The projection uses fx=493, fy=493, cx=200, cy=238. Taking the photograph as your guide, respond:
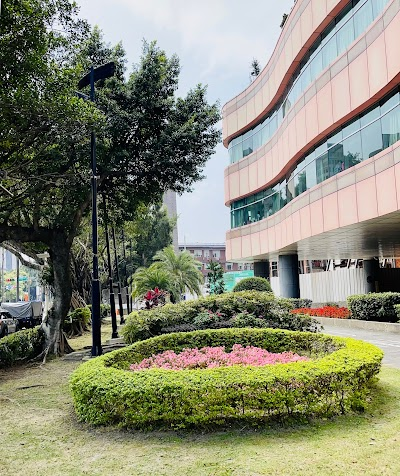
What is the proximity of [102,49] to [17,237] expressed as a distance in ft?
24.4

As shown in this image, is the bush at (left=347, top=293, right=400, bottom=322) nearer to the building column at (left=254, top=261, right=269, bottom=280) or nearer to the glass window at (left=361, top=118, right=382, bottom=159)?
the glass window at (left=361, top=118, right=382, bottom=159)

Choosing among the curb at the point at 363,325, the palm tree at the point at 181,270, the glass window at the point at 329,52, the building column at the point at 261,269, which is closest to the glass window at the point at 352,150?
the glass window at the point at 329,52

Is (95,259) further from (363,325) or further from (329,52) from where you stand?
(329,52)

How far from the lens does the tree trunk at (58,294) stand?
15.8 metres

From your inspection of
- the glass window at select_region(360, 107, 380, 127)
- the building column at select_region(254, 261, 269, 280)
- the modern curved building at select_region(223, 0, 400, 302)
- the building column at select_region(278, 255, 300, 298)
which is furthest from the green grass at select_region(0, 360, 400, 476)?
the building column at select_region(254, 261, 269, 280)

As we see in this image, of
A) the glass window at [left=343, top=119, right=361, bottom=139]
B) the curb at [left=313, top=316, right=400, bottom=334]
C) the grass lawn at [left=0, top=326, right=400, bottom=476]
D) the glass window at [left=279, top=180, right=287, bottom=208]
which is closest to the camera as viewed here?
the grass lawn at [left=0, top=326, right=400, bottom=476]

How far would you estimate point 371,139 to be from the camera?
1587 centimetres

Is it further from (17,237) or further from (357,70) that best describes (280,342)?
(357,70)

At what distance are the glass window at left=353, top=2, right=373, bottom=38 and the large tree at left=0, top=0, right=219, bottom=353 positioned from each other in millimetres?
5486

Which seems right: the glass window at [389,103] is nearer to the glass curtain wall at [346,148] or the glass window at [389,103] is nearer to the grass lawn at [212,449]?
the glass curtain wall at [346,148]

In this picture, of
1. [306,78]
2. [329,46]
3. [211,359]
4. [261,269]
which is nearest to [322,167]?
[306,78]

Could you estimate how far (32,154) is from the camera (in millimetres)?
14547

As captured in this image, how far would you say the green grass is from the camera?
4.71m

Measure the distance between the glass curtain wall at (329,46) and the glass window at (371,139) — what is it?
3245mm
